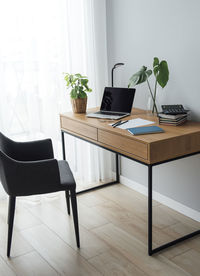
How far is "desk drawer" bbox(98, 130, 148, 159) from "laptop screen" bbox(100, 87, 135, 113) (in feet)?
1.30

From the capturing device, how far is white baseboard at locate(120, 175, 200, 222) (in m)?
2.71

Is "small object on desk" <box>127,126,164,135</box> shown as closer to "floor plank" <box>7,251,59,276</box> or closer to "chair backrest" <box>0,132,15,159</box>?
"chair backrest" <box>0,132,15,159</box>

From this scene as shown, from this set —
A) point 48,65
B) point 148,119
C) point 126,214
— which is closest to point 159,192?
point 126,214

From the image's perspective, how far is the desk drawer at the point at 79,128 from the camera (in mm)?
2627

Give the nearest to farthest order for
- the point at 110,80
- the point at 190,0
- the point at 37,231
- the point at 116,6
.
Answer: the point at 190,0
the point at 37,231
the point at 116,6
the point at 110,80

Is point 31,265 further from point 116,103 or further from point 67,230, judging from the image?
point 116,103

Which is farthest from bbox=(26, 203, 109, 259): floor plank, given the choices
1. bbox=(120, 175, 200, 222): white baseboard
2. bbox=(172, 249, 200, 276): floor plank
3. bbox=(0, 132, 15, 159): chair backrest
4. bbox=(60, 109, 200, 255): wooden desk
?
bbox=(120, 175, 200, 222): white baseboard

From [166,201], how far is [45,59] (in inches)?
60.1

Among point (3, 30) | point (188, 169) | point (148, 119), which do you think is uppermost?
point (3, 30)

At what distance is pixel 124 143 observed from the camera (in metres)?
2.33

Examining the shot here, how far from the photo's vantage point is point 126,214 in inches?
111

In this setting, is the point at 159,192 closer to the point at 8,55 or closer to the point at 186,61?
the point at 186,61

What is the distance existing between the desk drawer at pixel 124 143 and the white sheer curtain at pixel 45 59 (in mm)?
818

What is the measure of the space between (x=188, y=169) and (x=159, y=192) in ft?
1.36
